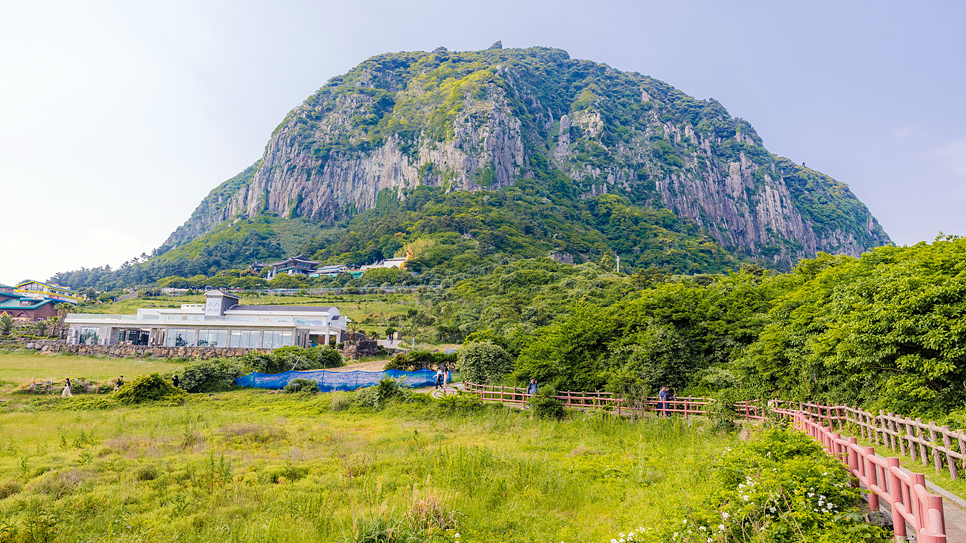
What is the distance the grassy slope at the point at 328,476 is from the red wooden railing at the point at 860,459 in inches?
76.5

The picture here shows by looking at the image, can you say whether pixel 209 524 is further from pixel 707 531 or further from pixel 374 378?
pixel 374 378

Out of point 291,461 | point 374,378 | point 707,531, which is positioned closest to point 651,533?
point 707,531

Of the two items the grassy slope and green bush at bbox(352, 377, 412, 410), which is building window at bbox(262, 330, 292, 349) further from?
the grassy slope

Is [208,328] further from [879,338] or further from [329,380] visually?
[879,338]

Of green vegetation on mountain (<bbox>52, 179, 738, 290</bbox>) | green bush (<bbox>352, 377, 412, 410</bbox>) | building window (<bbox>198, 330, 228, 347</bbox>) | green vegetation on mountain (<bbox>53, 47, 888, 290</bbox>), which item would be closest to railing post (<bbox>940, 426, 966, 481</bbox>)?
green bush (<bbox>352, 377, 412, 410</bbox>)

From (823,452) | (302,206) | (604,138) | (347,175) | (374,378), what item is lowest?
(374,378)

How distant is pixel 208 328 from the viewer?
143 feet

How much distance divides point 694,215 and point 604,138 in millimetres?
44062

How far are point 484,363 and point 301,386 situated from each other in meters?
9.39

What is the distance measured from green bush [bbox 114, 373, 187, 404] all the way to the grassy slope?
154 inches

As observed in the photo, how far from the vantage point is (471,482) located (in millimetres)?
9820

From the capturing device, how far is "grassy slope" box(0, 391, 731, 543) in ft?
25.0

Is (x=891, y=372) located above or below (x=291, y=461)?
above

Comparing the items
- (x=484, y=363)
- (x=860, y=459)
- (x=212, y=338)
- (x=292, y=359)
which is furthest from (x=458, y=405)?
(x=212, y=338)
